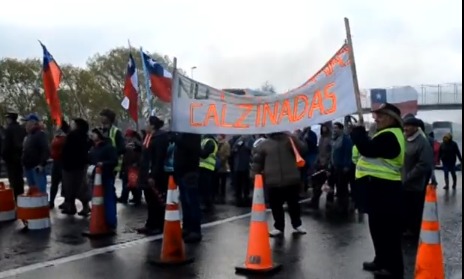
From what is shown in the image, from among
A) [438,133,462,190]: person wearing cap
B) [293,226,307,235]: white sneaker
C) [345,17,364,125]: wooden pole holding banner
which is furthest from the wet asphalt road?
[438,133,462,190]: person wearing cap

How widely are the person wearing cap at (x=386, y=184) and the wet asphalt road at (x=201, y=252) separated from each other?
1.50 ft

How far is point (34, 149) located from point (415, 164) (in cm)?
648

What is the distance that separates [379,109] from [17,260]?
4.45 metres

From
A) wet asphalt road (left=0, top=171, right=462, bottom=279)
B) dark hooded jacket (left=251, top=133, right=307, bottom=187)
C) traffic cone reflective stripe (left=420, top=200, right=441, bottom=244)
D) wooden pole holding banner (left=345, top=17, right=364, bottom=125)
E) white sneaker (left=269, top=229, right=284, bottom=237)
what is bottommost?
wet asphalt road (left=0, top=171, right=462, bottom=279)

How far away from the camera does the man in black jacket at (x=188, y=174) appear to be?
8719 mm

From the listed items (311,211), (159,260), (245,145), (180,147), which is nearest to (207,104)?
(180,147)

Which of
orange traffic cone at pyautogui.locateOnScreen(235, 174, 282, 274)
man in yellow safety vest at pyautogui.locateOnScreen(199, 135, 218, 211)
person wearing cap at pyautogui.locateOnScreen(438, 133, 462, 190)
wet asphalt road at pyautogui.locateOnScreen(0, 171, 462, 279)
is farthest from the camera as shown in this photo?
person wearing cap at pyautogui.locateOnScreen(438, 133, 462, 190)

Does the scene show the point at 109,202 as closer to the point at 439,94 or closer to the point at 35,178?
the point at 35,178

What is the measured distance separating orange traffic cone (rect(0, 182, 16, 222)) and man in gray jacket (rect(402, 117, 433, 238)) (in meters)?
6.28

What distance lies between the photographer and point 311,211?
12.5 meters

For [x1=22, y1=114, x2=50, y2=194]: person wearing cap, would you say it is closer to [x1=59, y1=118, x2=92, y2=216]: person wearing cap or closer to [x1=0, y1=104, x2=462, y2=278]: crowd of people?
[x1=0, y1=104, x2=462, y2=278]: crowd of people

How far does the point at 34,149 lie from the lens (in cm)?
1150

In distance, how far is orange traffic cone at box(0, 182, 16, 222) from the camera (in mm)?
10828

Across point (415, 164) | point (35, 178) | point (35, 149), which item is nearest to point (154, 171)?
point (35, 149)
